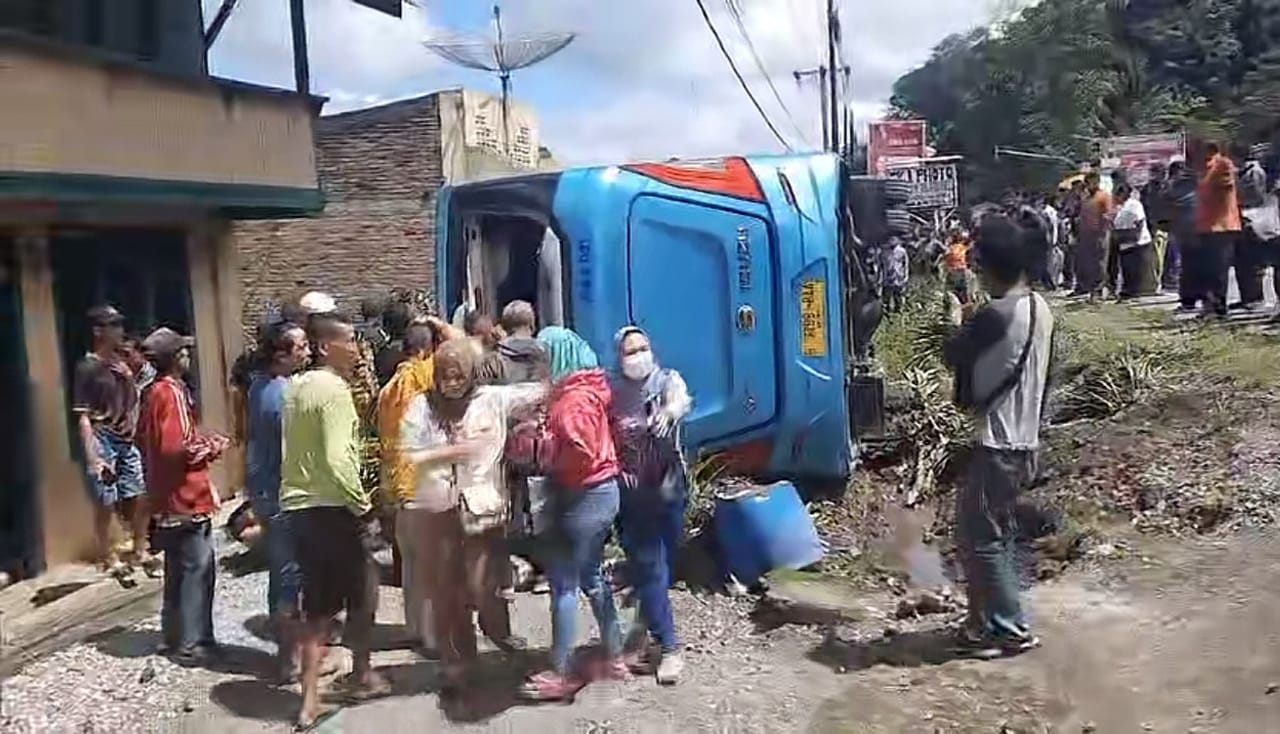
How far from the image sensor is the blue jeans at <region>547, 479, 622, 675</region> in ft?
17.7

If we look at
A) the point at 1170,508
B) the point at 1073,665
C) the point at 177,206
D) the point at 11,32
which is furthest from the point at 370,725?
the point at 177,206

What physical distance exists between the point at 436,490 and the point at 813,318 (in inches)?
125

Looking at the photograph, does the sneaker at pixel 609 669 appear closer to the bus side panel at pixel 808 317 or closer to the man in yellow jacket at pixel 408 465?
the man in yellow jacket at pixel 408 465

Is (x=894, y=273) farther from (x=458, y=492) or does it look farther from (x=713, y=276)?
(x=458, y=492)

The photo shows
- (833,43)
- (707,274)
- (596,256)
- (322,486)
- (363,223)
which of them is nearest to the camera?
(322,486)

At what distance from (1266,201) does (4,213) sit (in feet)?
28.5

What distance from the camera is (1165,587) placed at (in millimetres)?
6129

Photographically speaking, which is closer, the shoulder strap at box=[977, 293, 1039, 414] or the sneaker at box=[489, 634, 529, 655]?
the shoulder strap at box=[977, 293, 1039, 414]

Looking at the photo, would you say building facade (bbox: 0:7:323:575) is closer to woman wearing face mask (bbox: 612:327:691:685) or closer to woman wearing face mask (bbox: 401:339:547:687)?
woman wearing face mask (bbox: 401:339:547:687)

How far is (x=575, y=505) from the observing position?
17.7 ft

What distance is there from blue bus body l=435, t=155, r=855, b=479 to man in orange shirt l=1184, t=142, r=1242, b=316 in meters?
3.63

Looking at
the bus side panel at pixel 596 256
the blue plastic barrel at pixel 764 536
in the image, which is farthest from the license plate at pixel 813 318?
the blue plastic barrel at pixel 764 536


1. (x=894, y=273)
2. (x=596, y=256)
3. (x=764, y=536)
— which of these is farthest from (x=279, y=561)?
(x=894, y=273)

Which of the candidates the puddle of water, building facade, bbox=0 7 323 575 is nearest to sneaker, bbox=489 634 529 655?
the puddle of water
